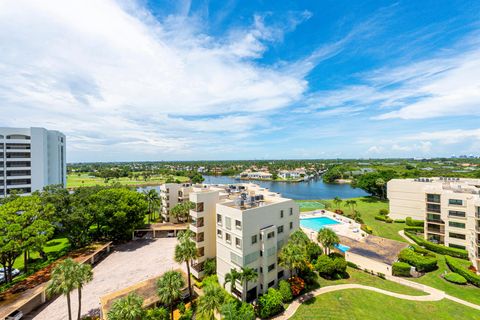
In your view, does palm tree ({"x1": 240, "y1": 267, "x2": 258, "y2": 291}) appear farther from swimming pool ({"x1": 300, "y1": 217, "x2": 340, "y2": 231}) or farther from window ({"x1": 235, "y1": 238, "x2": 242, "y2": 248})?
swimming pool ({"x1": 300, "y1": 217, "x2": 340, "y2": 231})

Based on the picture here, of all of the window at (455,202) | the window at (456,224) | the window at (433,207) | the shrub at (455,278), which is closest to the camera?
the shrub at (455,278)

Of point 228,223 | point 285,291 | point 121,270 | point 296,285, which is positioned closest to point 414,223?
point 296,285

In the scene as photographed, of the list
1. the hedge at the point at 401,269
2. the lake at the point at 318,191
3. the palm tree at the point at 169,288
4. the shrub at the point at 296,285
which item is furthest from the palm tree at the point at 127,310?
the lake at the point at 318,191

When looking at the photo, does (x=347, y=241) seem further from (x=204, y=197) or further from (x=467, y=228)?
(x=204, y=197)

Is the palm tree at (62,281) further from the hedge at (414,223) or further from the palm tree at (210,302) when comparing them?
the hedge at (414,223)

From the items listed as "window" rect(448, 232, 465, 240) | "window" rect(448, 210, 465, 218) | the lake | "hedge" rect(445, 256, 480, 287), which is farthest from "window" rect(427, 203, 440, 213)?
the lake

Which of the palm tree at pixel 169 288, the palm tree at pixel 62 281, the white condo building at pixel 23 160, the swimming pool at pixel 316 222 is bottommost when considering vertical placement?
the swimming pool at pixel 316 222
